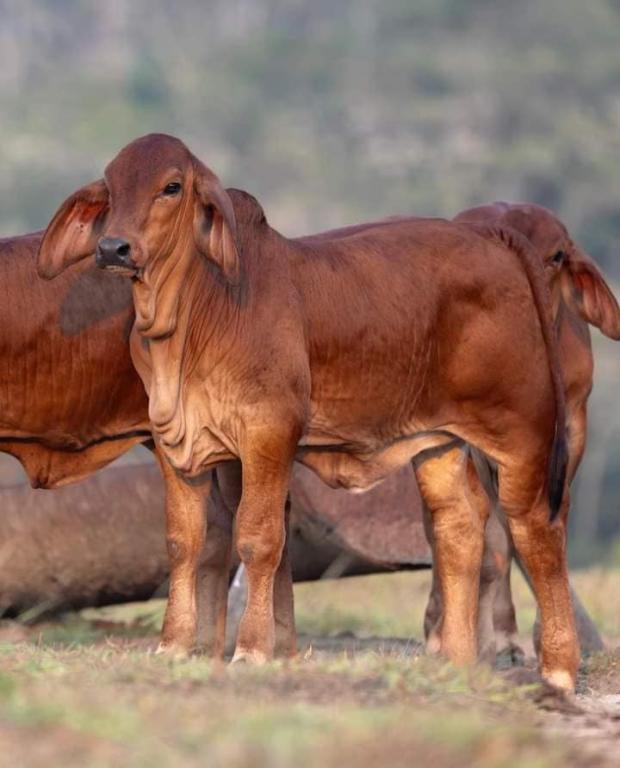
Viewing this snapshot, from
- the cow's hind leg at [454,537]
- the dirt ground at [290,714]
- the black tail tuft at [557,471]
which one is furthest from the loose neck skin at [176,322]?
the black tail tuft at [557,471]

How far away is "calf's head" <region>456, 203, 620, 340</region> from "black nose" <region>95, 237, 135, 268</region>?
6.79 ft

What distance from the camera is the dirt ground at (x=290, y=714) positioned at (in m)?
5.30

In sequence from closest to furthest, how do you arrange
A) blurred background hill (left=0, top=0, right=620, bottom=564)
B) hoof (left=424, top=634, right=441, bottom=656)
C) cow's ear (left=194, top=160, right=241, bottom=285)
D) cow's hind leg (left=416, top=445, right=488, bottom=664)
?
cow's ear (left=194, top=160, right=241, bottom=285) < cow's hind leg (left=416, top=445, right=488, bottom=664) < hoof (left=424, top=634, right=441, bottom=656) < blurred background hill (left=0, top=0, right=620, bottom=564)

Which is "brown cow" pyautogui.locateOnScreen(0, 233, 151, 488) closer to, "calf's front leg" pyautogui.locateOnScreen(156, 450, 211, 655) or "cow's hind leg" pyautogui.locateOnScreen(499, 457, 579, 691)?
"calf's front leg" pyautogui.locateOnScreen(156, 450, 211, 655)

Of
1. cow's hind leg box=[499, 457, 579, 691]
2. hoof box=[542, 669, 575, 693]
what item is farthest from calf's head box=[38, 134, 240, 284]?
hoof box=[542, 669, 575, 693]

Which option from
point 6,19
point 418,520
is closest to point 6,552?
point 418,520

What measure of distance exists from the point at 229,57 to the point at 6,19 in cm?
1114

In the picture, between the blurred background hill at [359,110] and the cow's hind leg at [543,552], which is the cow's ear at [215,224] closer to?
the cow's hind leg at [543,552]

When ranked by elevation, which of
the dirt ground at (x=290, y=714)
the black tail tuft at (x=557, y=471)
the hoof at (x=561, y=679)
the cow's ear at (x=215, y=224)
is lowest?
the dirt ground at (x=290, y=714)

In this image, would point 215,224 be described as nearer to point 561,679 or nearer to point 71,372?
point 71,372

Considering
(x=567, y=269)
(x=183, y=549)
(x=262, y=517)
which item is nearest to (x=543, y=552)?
(x=262, y=517)

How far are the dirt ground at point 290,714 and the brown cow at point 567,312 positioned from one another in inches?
47.7

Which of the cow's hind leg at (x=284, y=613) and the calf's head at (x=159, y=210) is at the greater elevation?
the calf's head at (x=159, y=210)

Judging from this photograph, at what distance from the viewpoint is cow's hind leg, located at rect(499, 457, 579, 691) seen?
26.2 feet
